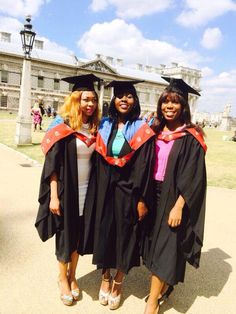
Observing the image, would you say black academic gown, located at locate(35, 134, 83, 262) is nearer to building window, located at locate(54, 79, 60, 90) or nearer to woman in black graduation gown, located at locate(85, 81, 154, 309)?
woman in black graduation gown, located at locate(85, 81, 154, 309)

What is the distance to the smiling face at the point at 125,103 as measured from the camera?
288cm

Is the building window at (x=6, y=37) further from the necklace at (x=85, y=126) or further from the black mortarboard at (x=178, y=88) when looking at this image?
the black mortarboard at (x=178, y=88)

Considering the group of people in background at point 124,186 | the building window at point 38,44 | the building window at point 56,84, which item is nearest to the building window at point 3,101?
the building window at point 56,84

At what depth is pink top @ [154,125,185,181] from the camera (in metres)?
2.81

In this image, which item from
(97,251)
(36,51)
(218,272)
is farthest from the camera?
(36,51)

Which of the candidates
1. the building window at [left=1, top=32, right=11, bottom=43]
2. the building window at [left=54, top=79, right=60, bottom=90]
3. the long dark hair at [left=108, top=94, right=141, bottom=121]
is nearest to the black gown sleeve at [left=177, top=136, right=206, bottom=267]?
the long dark hair at [left=108, top=94, right=141, bottom=121]

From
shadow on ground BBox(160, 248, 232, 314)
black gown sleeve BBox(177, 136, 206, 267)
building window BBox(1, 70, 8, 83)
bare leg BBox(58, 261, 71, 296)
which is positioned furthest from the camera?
building window BBox(1, 70, 8, 83)

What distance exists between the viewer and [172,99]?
2814 millimetres

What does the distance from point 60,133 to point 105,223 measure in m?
0.96

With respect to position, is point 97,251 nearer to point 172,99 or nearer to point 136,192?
point 136,192

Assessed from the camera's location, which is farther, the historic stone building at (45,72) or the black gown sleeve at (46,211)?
the historic stone building at (45,72)

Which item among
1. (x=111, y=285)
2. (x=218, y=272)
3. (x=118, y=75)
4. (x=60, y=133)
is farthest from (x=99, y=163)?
(x=118, y=75)

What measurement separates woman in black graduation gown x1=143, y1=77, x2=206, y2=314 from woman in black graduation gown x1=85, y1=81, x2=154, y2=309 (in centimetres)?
15

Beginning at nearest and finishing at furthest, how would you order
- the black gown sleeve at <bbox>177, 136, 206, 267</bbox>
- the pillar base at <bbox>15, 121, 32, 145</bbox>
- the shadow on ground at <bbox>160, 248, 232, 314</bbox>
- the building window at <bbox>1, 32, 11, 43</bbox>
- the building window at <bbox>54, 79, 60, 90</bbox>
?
the black gown sleeve at <bbox>177, 136, 206, 267</bbox> < the shadow on ground at <bbox>160, 248, 232, 314</bbox> < the pillar base at <bbox>15, 121, 32, 145</bbox> < the building window at <bbox>1, 32, 11, 43</bbox> < the building window at <bbox>54, 79, 60, 90</bbox>
